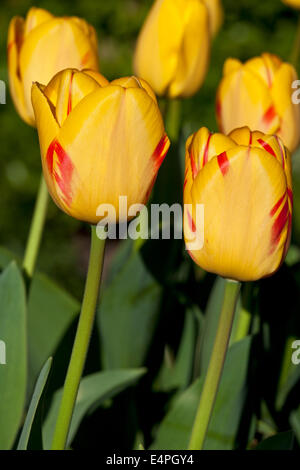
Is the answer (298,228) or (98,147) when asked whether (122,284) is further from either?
(298,228)

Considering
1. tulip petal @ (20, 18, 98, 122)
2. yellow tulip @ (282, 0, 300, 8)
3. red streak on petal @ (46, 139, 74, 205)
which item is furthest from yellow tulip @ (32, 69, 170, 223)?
yellow tulip @ (282, 0, 300, 8)

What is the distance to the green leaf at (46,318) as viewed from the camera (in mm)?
1152

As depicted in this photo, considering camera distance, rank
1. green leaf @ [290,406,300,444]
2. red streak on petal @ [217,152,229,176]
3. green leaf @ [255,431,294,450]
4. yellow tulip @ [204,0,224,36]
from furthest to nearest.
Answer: yellow tulip @ [204,0,224,36] < green leaf @ [290,406,300,444] < green leaf @ [255,431,294,450] < red streak on petal @ [217,152,229,176]

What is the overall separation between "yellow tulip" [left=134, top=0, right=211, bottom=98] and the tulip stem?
0.43 m

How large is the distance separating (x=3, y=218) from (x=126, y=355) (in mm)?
1430

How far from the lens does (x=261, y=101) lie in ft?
3.18

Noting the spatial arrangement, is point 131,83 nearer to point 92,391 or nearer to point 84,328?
point 84,328

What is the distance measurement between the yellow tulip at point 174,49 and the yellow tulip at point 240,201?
1.31 feet

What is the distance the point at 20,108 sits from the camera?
39.2 inches

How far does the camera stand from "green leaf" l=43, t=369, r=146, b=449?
982 mm

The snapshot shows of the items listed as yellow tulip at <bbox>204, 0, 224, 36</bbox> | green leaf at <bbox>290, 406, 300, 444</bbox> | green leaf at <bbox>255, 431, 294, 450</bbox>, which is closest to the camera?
green leaf at <bbox>255, 431, 294, 450</bbox>

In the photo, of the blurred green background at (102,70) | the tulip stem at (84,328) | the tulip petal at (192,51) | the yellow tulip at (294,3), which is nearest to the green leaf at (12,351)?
the tulip stem at (84,328)

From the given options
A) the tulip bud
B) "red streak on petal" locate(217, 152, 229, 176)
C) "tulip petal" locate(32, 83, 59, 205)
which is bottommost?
"red streak on petal" locate(217, 152, 229, 176)

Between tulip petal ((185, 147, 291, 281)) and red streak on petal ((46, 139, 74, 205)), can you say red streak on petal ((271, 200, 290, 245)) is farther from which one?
red streak on petal ((46, 139, 74, 205))
